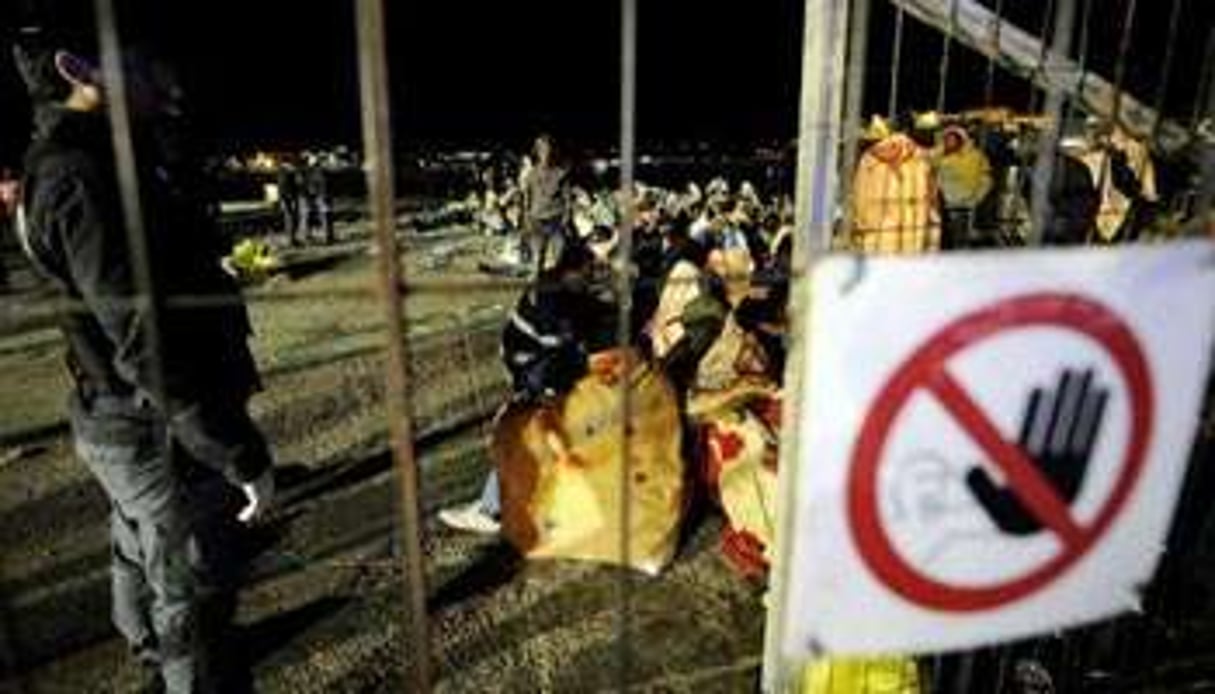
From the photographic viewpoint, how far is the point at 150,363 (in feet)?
9.94

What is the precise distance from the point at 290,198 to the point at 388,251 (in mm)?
10825

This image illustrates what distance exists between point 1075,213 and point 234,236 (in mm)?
9231

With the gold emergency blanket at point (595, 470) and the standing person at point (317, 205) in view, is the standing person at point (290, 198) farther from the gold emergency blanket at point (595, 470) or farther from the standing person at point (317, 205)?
the gold emergency blanket at point (595, 470)

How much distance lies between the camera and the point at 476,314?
29.5 ft

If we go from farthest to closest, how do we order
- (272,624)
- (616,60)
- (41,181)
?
(616,60) < (272,624) < (41,181)

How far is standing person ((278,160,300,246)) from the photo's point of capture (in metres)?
12.3

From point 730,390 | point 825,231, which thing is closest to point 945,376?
point 825,231

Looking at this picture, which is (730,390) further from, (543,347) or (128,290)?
(128,290)

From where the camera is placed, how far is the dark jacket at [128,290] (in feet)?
10.3

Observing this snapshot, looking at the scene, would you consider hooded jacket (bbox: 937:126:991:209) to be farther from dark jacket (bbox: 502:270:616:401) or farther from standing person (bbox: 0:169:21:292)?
standing person (bbox: 0:169:21:292)

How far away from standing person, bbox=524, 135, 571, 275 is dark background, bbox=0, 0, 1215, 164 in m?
7.77

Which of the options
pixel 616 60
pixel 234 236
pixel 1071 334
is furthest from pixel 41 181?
pixel 616 60

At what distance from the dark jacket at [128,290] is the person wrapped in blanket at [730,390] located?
1642mm

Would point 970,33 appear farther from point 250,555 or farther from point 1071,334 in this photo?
point 250,555
